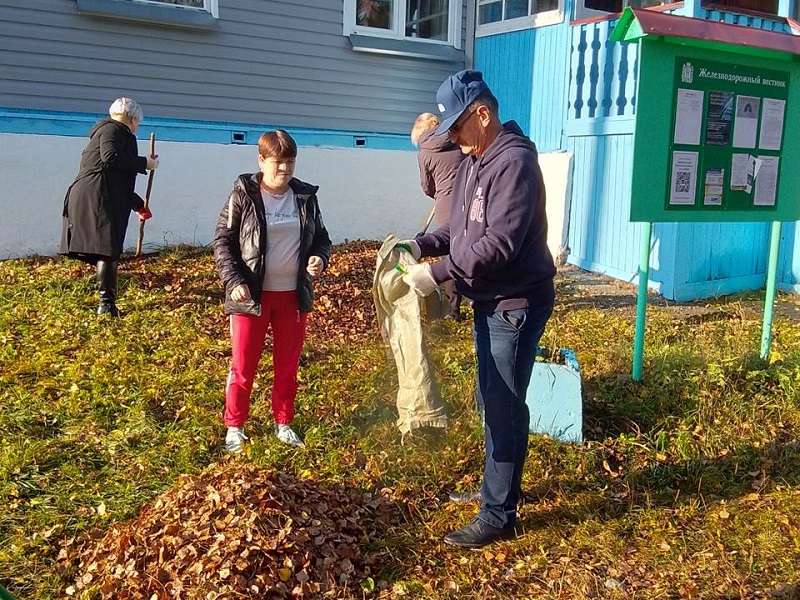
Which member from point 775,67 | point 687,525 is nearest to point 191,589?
point 687,525

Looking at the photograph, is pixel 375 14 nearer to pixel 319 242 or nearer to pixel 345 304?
pixel 345 304

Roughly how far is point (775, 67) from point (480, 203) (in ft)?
10.4

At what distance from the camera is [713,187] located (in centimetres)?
482

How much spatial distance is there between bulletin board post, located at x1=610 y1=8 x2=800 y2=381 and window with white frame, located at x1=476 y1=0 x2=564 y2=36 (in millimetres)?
4509

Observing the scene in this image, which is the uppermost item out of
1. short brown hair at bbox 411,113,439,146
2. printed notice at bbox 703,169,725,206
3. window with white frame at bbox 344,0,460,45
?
window with white frame at bbox 344,0,460,45

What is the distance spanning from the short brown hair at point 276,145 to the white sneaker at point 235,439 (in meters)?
1.44

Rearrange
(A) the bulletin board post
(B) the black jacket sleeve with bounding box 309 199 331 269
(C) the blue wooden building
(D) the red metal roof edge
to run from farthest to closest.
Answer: (C) the blue wooden building
(A) the bulletin board post
(D) the red metal roof edge
(B) the black jacket sleeve with bounding box 309 199 331 269

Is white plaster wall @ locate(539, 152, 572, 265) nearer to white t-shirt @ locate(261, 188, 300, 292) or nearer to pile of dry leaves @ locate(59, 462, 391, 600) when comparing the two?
white t-shirt @ locate(261, 188, 300, 292)

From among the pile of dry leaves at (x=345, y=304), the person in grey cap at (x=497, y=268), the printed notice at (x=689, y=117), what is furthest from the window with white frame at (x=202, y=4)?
the person in grey cap at (x=497, y=268)

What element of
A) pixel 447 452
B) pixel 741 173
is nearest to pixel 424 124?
pixel 741 173

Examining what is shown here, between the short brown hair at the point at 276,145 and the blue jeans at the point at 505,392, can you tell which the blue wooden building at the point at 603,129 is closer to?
the short brown hair at the point at 276,145

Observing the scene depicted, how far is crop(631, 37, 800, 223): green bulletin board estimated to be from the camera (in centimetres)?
449

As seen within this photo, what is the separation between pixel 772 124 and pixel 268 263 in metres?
3.48

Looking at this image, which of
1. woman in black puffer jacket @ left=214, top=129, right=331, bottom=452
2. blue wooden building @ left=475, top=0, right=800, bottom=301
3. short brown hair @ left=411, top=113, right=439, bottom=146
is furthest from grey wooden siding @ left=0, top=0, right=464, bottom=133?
woman in black puffer jacket @ left=214, top=129, right=331, bottom=452
